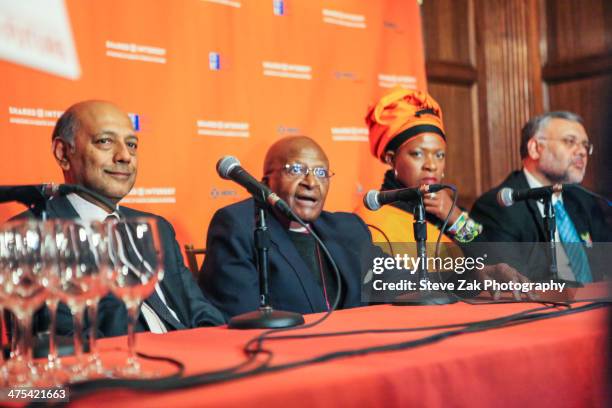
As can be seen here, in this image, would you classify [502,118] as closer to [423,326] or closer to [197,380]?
[423,326]

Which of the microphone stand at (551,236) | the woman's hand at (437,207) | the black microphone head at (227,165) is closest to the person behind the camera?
the black microphone head at (227,165)

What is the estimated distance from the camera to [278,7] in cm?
425

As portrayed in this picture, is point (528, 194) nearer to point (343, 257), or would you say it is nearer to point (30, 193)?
point (343, 257)

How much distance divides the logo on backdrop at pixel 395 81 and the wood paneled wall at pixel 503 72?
64cm

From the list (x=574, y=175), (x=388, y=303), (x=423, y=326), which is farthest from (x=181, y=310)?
(x=574, y=175)

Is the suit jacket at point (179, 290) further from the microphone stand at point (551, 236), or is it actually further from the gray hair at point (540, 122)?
the gray hair at point (540, 122)

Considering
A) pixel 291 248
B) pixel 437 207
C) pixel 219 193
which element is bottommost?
pixel 291 248

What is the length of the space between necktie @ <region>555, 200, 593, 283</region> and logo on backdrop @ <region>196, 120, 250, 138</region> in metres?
1.59

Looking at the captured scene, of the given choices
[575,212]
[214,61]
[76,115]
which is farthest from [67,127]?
[575,212]

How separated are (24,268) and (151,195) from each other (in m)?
2.35

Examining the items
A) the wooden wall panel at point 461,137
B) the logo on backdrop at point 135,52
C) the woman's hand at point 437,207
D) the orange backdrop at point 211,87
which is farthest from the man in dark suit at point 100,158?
the wooden wall panel at point 461,137

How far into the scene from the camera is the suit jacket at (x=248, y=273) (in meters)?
2.76

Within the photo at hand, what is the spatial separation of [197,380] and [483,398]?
495mm

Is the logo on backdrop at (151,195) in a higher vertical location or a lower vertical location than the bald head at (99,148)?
lower
